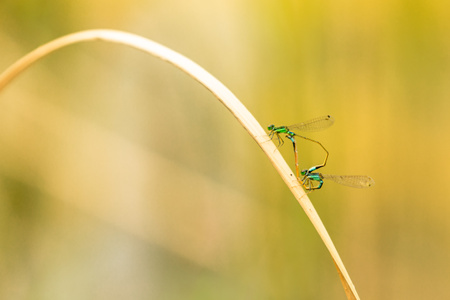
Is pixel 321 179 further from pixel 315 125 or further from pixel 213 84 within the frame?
pixel 213 84

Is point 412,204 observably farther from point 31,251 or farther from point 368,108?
point 31,251

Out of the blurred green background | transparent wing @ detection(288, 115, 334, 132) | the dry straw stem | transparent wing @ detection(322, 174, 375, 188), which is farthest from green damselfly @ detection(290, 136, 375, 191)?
the dry straw stem

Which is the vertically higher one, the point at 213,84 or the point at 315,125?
the point at 315,125

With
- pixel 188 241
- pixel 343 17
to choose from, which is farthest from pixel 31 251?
pixel 343 17

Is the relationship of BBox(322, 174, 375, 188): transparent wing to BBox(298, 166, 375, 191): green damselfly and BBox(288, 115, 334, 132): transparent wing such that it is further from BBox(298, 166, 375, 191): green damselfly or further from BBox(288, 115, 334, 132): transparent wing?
BBox(288, 115, 334, 132): transparent wing

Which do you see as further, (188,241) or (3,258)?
(188,241)

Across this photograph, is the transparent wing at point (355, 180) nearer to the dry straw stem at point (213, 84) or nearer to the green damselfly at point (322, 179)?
the green damselfly at point (322, 179)

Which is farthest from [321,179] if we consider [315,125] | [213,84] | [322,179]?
[213,84]

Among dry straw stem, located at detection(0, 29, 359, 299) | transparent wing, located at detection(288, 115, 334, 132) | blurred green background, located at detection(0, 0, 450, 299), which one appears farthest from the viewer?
blurred green background, located at detection(0, 0, 450, 299)

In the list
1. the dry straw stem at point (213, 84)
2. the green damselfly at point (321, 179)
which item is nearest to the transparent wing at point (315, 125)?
the green damselfly at point (321, 179)
